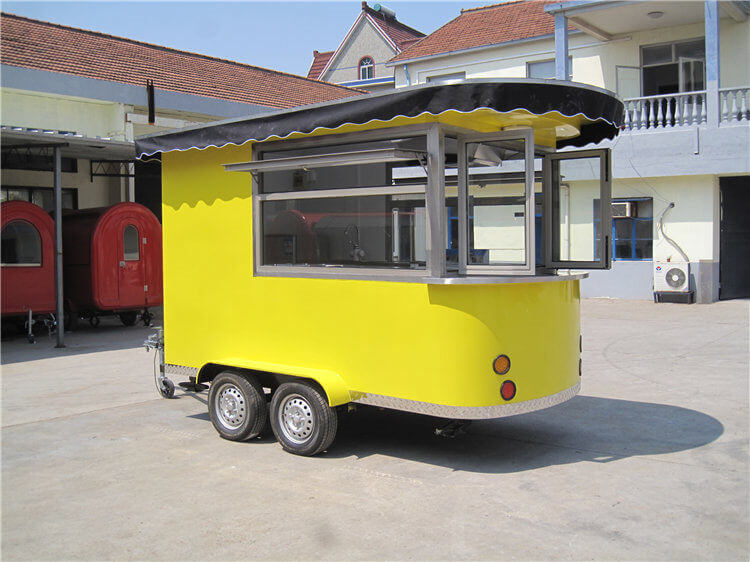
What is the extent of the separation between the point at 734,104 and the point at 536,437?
45.2 ft

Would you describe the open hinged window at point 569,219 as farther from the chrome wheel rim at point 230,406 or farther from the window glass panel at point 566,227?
the chrome wheel rim at point 230,406

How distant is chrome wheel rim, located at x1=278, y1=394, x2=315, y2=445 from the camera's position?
235 inches

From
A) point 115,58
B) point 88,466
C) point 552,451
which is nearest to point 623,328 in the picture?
point 552,451

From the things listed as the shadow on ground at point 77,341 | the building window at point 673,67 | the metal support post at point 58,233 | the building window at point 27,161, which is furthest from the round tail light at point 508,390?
the building window at point 673,67

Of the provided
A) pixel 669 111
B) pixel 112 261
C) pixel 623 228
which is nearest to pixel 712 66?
pixel 669 111

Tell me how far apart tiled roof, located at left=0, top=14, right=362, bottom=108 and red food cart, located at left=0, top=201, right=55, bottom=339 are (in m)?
5.61

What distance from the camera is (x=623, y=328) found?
1354 cm

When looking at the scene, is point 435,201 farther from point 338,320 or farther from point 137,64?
point 137,64

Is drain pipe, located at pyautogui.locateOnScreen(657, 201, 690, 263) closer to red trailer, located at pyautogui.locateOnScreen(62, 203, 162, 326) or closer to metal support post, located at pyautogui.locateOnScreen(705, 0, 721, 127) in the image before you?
metal support post, located at pyautogui.locateOnScreen(705, 0, 721, 127)

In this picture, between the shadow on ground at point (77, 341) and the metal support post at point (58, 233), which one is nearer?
the shadow on ground at point (77, 341)

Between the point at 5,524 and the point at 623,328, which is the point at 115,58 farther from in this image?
the point at 5,524

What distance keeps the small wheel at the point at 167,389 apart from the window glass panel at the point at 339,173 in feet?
9.44

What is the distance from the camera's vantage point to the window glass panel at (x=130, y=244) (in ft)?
48.6

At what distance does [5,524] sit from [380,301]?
290cm
